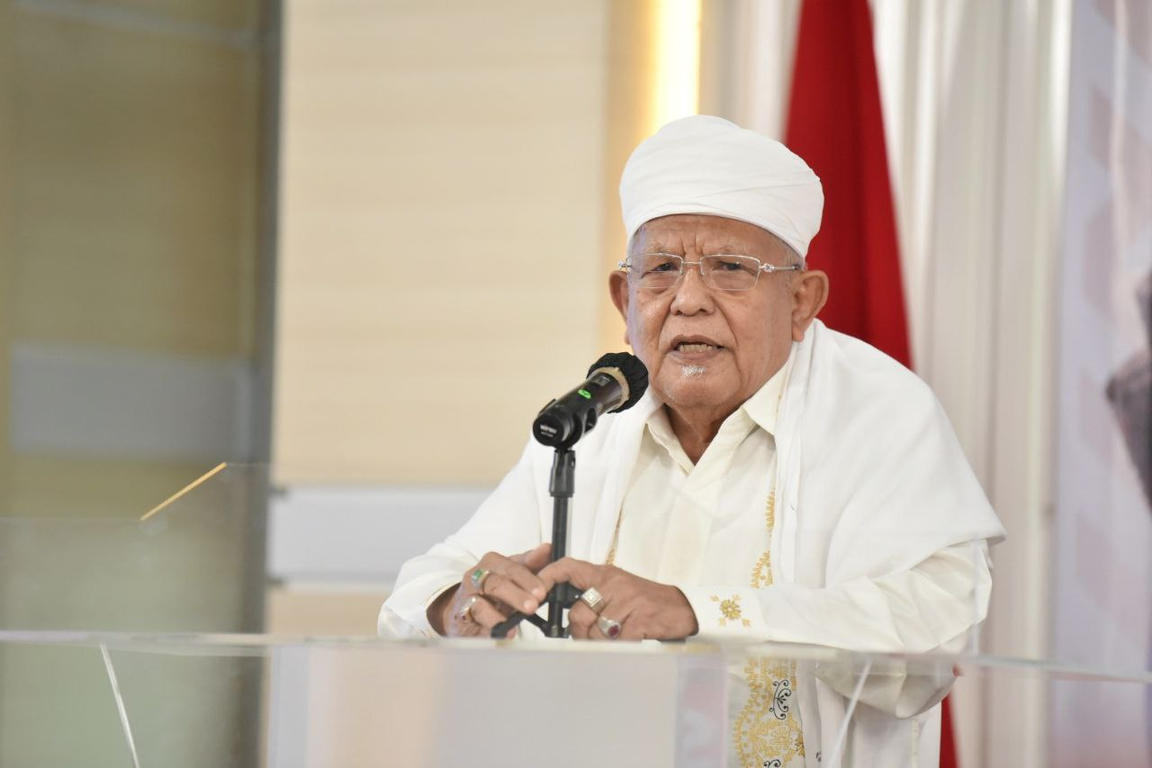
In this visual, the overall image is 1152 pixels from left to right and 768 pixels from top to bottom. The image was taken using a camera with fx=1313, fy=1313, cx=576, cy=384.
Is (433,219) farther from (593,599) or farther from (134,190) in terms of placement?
(593,599)

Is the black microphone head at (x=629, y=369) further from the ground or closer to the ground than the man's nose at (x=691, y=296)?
closer to the ground

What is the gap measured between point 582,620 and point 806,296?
866 millimetres

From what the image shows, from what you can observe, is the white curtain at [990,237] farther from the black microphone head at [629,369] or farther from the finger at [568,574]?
the finger at [568,574]

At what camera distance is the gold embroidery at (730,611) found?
1.51m

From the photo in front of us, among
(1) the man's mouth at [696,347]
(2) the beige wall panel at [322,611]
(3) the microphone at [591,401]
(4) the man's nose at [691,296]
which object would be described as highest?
(4) the man's nose at [691,296]

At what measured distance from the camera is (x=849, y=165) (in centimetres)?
309

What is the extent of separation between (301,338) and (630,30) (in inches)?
49.2

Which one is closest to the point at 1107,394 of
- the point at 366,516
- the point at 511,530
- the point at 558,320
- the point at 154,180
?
the point at 558,320

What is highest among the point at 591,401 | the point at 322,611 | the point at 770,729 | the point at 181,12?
the point at 181,12

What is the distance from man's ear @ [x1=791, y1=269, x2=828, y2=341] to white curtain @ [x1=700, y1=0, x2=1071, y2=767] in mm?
1077

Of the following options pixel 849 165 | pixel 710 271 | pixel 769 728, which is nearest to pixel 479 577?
pixel 769 728

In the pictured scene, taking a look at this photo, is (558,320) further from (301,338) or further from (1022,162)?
(1022,162)

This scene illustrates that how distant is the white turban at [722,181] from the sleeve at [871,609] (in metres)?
0.60

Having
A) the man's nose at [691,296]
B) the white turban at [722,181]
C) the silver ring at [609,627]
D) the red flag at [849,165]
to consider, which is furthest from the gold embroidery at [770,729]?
the red flag at [849,165]
